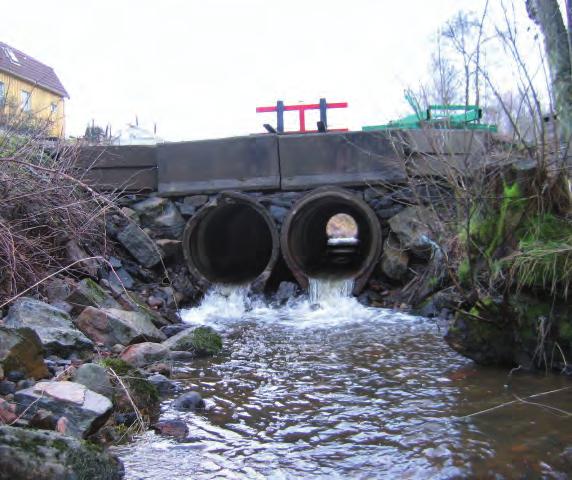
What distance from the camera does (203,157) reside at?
348 inches

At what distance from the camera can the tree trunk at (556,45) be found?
24.9ft

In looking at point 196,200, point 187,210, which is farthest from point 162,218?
point 196,200

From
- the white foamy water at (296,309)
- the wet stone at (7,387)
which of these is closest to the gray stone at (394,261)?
the white foamy water at (296,309)

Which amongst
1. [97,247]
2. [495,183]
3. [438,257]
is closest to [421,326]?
[438,257]

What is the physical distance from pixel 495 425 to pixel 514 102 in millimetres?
2556

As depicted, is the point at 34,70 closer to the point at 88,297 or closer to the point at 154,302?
the point at 154,302

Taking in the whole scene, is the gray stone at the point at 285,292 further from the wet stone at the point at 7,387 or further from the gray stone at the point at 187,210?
the wet stone at the point at 7,387

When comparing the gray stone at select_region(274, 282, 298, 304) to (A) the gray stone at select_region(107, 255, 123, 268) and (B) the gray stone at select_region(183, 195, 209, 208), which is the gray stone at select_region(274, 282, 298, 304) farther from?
(A) the gray stone at select_region(107, 255, 123, 268)

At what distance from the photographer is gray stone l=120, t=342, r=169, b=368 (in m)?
4.68

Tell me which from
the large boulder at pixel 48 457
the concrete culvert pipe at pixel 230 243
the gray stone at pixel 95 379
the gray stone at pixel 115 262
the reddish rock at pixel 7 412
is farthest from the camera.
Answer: the concrete culvert pipe at pixel 230 243

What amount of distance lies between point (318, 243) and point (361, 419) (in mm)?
8695

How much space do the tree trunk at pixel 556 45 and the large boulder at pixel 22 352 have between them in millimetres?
6461

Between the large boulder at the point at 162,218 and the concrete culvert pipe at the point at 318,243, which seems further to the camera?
the large boulder at the point at 162,218

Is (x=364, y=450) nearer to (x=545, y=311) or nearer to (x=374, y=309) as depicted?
(x=545, y=311)
